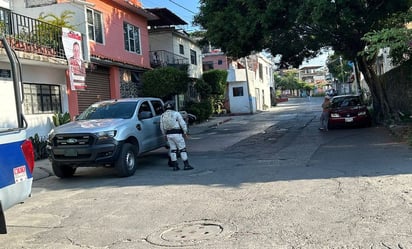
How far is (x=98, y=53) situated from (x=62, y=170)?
10.2 metres

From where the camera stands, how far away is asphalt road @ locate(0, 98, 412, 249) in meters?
5.39

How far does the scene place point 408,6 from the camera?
15.1 m

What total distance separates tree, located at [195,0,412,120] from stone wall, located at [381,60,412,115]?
80 cm

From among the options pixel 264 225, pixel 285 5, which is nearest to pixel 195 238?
pixel 264 225

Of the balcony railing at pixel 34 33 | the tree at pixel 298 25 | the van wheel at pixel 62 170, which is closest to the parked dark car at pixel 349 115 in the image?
the tree at pixel 298 25

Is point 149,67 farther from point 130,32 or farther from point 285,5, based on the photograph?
point 285,5

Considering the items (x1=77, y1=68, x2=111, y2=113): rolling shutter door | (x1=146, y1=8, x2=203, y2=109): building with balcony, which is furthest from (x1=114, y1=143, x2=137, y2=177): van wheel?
(x1=146, y1=8, x2=203, y2=109): building with balcony

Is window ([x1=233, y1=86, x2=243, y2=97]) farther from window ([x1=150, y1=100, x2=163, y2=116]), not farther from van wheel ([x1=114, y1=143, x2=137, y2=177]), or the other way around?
van wheel ([x1=114, y1=143, x2=137, y2=177])

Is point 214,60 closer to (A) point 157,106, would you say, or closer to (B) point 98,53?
(B) point 98,53

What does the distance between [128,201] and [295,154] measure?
19.6ft

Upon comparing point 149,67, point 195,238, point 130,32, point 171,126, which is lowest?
point 195,238

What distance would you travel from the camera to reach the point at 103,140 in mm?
10055

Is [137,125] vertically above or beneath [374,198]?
above

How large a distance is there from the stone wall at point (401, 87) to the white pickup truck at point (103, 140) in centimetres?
1044
